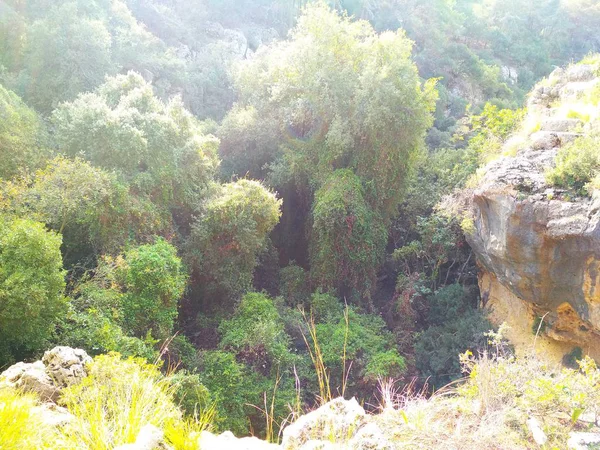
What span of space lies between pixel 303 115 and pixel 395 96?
333 centimetres

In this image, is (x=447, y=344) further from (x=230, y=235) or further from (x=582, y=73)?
(x=582, y=73)

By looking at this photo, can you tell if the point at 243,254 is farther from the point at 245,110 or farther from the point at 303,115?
the point at 245,110

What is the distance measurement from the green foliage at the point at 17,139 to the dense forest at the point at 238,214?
0.05 metres

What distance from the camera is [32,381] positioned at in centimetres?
449

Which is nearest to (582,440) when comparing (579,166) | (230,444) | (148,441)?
(230,444)

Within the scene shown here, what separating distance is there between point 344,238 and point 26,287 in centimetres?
867

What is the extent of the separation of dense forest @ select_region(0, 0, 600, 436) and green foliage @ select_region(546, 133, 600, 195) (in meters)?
3.32

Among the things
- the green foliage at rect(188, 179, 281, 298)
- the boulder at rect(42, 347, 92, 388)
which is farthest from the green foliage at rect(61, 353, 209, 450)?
the green foliage at rect(188, 179, 281, 298)

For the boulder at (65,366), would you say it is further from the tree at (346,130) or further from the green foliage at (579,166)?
the tree at (346,130)

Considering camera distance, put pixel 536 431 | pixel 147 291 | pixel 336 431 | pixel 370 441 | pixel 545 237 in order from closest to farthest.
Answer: pixel 370 441
pixel 536 431
pixel 336 431
pixel 545 237
pixel 147 291

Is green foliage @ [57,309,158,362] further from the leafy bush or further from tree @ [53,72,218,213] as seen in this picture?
tree @ [53,72,218,213]

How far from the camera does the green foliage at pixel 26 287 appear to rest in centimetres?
596

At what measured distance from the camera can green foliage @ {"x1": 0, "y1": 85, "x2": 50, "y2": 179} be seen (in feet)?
30.9

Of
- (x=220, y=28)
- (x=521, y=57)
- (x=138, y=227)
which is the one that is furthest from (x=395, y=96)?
(x=521, y=57)
